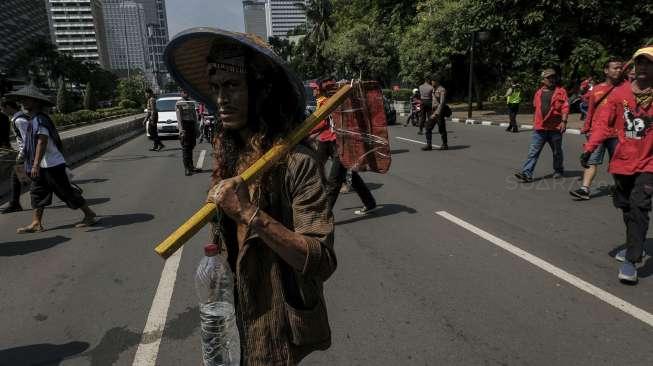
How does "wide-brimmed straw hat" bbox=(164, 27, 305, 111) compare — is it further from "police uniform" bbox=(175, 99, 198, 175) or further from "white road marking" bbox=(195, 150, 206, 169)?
"white road marking" bbox=(195, 150, 206, 169)

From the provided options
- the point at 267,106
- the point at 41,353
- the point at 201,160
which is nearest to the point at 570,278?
the point at 267,106

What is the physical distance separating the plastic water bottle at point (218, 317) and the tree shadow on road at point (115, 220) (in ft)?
17.2

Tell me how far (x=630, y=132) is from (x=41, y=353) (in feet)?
15.3

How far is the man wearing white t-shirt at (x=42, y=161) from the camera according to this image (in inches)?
218

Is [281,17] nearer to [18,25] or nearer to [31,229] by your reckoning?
[18,25]

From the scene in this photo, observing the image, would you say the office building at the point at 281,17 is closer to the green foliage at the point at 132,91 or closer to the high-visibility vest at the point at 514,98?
the green foliage at the point at 132,91

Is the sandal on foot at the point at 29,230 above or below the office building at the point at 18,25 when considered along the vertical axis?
below

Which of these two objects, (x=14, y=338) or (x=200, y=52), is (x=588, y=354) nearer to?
(x=200, y=52)

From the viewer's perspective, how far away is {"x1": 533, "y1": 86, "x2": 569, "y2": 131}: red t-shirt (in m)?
7.45

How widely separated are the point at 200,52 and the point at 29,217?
6518mm

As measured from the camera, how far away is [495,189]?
7227 mm

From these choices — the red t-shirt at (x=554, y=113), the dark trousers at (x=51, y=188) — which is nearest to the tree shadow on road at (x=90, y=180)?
the dark trousers at (x=51, y=188)

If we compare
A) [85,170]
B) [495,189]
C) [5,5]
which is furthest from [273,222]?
[5,5]

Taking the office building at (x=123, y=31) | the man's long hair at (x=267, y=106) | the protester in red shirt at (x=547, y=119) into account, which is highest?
the office building at (x=123, y=31)
